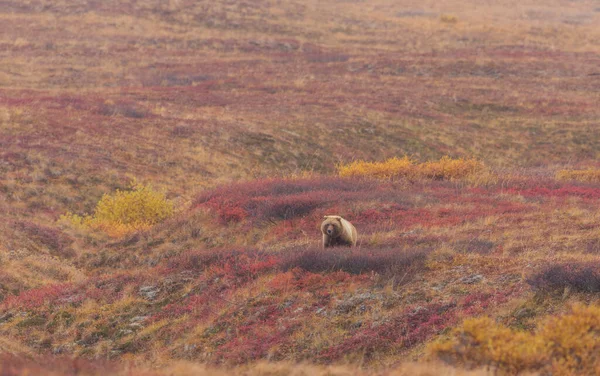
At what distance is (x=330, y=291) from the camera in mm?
11203

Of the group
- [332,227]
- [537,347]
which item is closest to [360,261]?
[332,227]

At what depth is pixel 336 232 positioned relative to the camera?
44.7ft

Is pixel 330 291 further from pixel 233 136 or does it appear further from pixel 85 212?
pixel 233 136

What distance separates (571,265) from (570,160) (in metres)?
26.2

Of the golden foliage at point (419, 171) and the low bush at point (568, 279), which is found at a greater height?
the low bush at point (568, 279)

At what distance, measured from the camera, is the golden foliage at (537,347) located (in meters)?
6.78

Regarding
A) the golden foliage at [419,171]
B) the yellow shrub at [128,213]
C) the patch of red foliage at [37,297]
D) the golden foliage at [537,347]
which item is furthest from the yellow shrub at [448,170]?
the golden foliage at [537,347]

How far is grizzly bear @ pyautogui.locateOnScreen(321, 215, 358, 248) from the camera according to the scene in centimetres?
1356

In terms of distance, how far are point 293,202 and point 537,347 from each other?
11557 mm

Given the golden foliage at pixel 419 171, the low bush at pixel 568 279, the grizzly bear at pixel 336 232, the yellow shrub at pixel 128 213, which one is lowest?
the yellow shrub at pixel 128 213

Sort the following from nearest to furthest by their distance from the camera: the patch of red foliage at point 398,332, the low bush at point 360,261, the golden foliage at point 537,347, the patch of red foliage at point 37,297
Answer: the golden foliage at point 537,347
the patch of red foliage at point 398,332
the low bush at point 360,261
the patch of red foliage at point 37,297

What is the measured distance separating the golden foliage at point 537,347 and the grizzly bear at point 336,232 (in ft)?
20.1

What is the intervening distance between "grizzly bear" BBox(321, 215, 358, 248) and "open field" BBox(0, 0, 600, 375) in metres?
0.88

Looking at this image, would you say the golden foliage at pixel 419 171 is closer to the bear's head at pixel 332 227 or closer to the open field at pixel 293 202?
the open field at pixel 293 202
